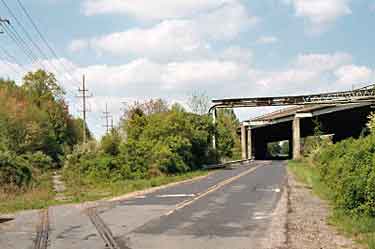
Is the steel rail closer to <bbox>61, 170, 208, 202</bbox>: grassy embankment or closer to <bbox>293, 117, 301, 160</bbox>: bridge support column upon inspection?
<bbox>61, 170, 208, 202</bbox>: grassy embankment

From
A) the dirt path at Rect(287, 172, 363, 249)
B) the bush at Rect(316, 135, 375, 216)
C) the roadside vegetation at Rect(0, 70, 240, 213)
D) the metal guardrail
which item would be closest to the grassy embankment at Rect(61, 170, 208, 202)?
the roadside vegetation at Rect(0, 70, 240, 213)

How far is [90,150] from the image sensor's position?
5794 centimetres

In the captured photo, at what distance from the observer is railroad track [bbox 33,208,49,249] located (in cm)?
1237

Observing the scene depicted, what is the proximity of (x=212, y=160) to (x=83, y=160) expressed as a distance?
24.7 metres

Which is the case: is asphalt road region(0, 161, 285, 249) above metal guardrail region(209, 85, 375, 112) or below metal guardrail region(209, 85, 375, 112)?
below

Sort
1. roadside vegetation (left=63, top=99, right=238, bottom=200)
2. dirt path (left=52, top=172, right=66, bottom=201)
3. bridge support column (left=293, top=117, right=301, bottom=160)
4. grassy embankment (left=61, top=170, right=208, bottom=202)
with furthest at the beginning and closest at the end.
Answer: bridge support column (left=293, top=117, right=301, bottom=160), roadside vegetation (left=63, top=99, right=238, bottom=200), grassy embankment (left=61, top=170, right=208, bottom=202), dirt path (left=52, top=172, right=66, bottom=201)

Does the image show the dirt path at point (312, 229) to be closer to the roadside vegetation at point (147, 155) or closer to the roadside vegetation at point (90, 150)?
the roadside vegetation at point (90, 150)

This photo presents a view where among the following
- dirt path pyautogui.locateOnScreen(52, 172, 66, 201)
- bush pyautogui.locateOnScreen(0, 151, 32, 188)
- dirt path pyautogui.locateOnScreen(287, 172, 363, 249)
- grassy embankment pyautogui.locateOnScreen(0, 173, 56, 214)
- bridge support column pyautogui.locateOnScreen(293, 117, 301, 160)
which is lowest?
dirt path pyautogui.locateOnScreen(52, 172, 66, 201)

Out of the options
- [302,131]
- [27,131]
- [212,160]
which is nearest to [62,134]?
Answer: [27,131]

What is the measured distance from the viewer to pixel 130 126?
6147cm

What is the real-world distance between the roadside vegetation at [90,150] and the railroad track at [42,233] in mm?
4320

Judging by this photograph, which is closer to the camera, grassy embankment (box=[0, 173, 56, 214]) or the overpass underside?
grassy embankment (box=[0, 173, 56, 214])

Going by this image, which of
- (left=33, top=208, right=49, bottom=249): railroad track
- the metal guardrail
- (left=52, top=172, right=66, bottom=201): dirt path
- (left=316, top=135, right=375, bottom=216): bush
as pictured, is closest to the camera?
(left=33, top=208, right=49, bottom=249): railroad track

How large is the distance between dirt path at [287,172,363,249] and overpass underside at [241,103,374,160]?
4866 cm
